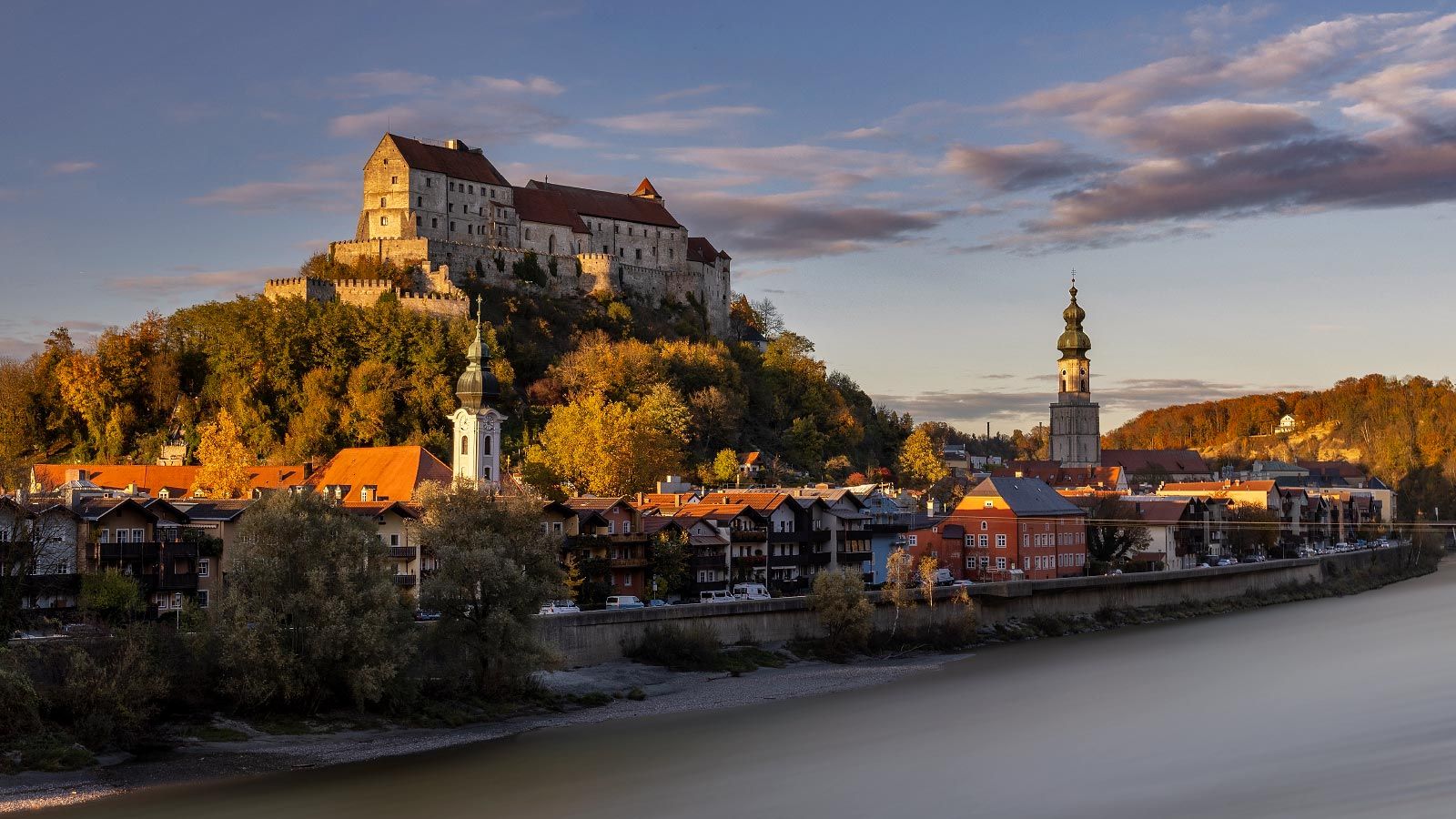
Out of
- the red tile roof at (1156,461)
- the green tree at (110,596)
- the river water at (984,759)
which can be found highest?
the red tile roof at (1156,461)

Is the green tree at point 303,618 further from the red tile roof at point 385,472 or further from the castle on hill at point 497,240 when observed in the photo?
the castle on hill at point 497,240

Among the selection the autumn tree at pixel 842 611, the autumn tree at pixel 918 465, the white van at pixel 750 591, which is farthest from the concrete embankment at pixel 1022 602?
the autumn tree at pixel 918 465

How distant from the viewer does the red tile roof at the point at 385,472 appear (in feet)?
167

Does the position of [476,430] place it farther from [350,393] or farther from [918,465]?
[918,465]

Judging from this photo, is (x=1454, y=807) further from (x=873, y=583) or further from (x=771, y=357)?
(x=771, y=357)

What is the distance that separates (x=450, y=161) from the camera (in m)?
87.9

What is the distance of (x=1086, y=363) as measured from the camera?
415 feet

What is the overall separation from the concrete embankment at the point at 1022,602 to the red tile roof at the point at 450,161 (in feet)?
142

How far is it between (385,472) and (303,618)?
1804 centimetres

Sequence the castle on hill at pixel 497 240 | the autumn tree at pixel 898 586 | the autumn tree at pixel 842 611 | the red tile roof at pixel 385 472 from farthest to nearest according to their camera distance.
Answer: the castle on hill at pixel 497 240 < the autumn tree at pixel 898 586 < the red tile roof at pixel 385 472 < the autumn tree at pixel 842 611

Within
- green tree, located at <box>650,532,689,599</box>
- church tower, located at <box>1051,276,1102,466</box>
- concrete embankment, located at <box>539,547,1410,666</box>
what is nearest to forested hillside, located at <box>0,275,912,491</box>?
green tree, located at <box>650,532,689,599</box>

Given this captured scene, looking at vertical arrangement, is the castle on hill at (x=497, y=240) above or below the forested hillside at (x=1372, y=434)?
above

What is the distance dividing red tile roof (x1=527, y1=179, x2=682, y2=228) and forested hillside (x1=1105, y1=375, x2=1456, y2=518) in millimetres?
58493

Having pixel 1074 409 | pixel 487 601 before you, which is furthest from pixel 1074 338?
pixel 487 601
